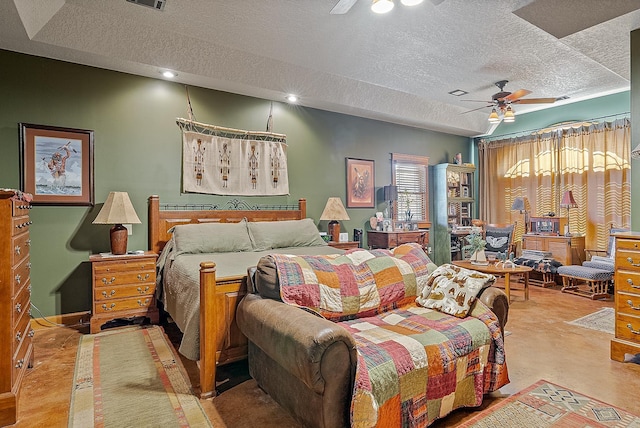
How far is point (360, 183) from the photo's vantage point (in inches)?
227

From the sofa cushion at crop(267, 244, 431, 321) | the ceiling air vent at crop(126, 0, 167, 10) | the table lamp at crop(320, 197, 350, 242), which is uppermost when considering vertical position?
the ceiling air vent at crop(126, 0, 167, 10)

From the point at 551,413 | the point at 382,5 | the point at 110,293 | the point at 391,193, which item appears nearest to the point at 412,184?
the point at 391,193

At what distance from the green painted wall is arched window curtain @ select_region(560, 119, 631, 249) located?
4469 mm

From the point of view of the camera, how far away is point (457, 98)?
18.5 feet

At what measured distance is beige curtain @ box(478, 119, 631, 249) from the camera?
5.27 meters

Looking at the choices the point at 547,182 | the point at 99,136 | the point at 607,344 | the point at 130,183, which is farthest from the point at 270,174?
the point at 547,182

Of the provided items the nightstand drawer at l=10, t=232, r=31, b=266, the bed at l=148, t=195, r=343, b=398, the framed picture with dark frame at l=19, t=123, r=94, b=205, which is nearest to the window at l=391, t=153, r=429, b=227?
the bed at l=148, t=195, r=343, b=398

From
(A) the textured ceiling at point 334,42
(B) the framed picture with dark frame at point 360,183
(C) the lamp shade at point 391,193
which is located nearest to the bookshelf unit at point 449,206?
(C) the lamp shade at point 391,193

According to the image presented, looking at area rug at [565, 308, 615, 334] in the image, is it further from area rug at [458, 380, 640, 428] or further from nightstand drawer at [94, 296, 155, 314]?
nightstand drawer at [94, 296, 155, 314]

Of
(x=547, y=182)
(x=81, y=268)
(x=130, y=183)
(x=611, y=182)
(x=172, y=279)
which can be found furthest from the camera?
(x=547, y=182)

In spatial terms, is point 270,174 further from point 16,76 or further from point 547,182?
point 547,182

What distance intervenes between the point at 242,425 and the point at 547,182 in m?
6.26

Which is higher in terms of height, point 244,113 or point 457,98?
point 457,98

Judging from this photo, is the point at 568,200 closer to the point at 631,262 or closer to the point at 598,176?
the point at 598,176
